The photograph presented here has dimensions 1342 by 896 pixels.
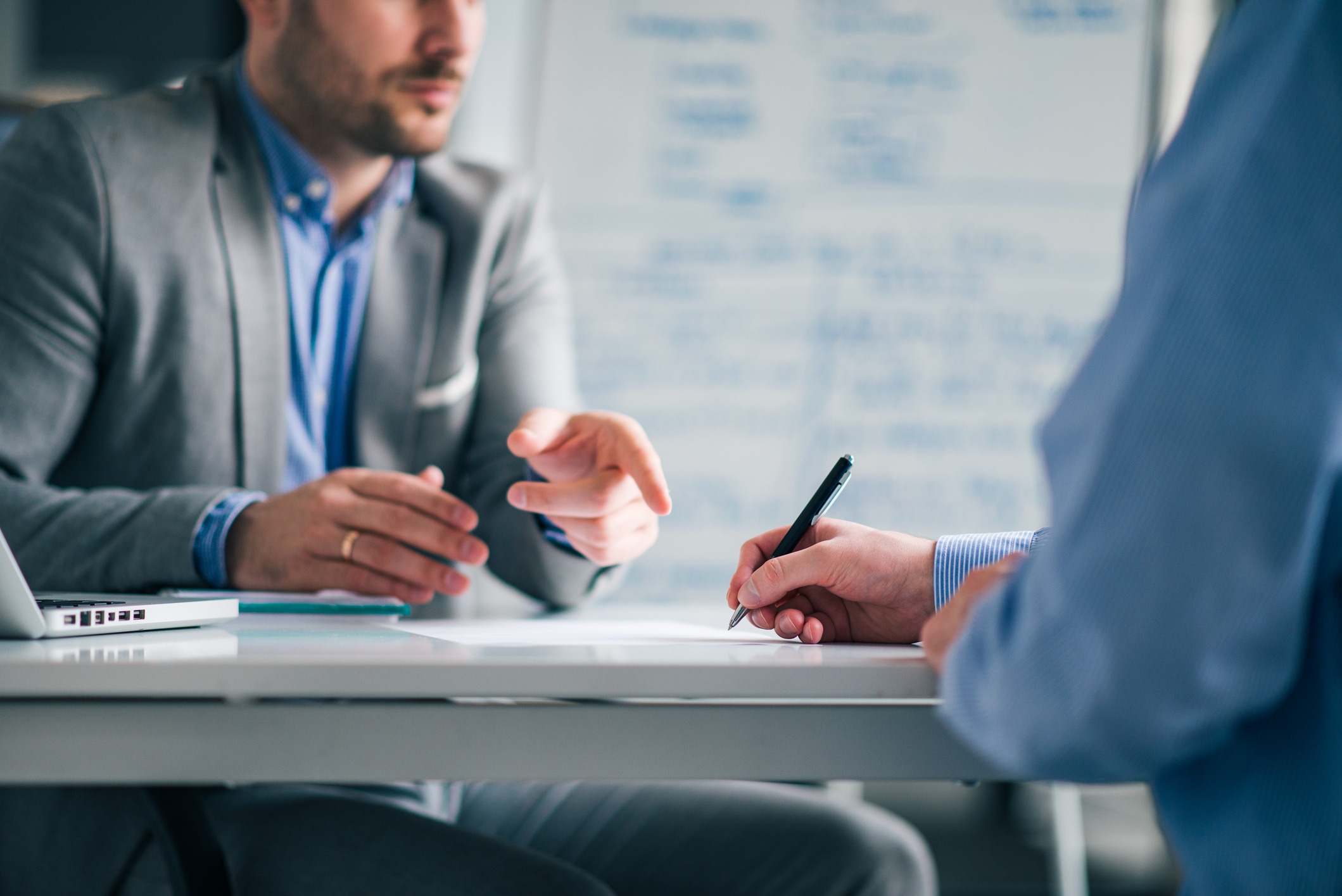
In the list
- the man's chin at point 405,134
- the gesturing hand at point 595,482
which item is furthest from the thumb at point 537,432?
the man's chin at point 405,134

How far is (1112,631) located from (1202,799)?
0.11 m

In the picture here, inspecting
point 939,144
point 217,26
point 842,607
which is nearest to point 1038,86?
point 939,144

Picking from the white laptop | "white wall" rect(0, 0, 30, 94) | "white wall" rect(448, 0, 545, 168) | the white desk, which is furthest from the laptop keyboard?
"white wall" rect(0, 0, 30, 94)

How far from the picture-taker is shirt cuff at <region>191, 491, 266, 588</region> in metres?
0.84

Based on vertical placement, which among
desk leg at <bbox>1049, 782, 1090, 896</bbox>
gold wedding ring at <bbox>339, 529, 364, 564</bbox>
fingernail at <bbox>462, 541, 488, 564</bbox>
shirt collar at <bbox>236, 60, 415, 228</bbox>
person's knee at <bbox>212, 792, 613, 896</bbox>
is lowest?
desk leg at <bbox>1049, 782, 1090, 896</bbox>

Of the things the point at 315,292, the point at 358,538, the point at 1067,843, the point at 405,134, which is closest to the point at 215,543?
the point at 358,538

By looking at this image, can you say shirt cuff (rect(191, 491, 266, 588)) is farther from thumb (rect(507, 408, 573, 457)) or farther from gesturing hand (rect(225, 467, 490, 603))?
thumb (rect(507, 408, 573, 457))

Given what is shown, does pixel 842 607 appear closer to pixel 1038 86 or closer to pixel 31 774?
pixel 31 774

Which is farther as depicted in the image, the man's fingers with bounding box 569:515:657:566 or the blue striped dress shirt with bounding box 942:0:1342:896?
the man's fingers with bounding box 569:515:657:566

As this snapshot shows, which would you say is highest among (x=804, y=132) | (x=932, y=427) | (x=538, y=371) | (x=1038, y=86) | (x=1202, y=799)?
(x=1038, y=86)

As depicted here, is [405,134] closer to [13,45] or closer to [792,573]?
[792,573]

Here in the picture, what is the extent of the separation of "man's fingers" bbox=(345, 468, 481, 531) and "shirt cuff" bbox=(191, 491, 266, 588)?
107mm

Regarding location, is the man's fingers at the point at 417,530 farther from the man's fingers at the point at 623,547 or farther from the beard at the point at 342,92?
the beard at the point at 342,92

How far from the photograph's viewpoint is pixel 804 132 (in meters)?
1.86
